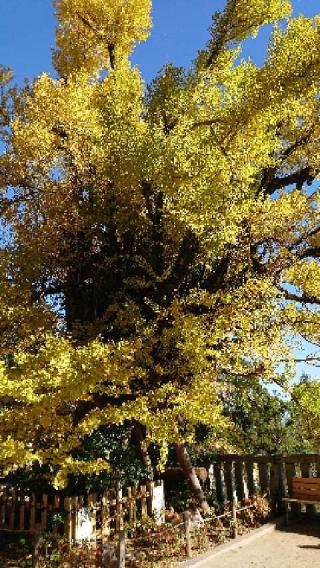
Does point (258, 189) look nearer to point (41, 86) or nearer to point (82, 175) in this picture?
point (82, 175)

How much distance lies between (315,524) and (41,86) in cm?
1251

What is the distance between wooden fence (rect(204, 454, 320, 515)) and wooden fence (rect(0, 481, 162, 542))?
2240mm

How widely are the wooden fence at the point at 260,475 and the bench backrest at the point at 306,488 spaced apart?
42 cm

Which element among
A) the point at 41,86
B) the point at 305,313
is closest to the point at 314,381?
the point at 305,313

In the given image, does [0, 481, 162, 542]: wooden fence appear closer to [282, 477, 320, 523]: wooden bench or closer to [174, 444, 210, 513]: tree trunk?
[174, 444, 210, 513]: tree trunk

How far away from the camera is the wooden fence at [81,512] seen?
8438 mm

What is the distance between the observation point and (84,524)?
27.6 feet

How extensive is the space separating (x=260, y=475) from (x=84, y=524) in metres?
4.72

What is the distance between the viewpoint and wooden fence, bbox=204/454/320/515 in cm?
1046

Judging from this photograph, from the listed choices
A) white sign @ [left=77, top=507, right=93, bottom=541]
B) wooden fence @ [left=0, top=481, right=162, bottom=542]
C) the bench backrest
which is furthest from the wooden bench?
white sign @ [left=77, top=507, right=93, bottom=541]

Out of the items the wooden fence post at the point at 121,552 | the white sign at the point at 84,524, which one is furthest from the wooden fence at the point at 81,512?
the wooden fence post at the point at 121,552

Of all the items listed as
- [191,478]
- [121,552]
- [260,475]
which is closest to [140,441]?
[191,478]

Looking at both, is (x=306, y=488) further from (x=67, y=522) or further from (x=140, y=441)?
(x=67, y=522)

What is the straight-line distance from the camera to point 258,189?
1117 cm
